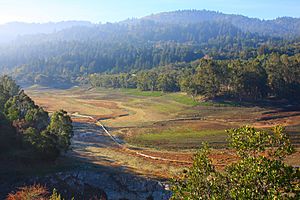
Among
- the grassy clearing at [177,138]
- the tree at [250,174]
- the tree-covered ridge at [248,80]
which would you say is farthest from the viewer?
the tree-covered ridge at [248,80]

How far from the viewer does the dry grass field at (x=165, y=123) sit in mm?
47519

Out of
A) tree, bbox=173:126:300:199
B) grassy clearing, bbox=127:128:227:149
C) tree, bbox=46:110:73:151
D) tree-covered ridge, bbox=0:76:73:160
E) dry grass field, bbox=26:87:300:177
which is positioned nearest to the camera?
tree, bbox=173:126:300:199

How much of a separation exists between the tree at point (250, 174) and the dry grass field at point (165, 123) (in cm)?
2418

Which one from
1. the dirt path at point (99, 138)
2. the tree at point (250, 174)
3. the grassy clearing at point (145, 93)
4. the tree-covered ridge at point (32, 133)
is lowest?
the dirt path at point (99, 138)

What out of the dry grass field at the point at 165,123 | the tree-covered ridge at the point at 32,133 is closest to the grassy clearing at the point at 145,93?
the dry grass field at the point at 165,123

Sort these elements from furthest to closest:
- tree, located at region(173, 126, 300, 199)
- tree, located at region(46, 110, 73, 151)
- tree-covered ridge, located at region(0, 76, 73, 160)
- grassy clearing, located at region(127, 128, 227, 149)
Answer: grassy clearing, located at region(127, 128, 227, 149), tree, located at region(46, 110, 73, 151), tree-covered ridge, located at region(0, 76, 73, 160), tree, located at region(173, 126, 300, 199)

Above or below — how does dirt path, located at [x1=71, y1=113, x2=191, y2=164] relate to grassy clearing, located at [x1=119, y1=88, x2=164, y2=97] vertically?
below

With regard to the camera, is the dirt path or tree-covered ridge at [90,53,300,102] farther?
tree-covered ridge at [90,53,300,102]

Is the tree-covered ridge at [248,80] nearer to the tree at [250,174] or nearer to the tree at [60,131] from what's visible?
the tree at [60,131]

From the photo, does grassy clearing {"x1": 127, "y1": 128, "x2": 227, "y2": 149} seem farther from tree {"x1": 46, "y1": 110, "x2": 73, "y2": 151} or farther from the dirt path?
tree {"x1": 46, "y1": 110, "x2": 73, "y2": 151}

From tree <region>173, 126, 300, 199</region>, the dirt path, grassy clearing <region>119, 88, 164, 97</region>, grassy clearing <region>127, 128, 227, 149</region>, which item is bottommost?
the dirt path

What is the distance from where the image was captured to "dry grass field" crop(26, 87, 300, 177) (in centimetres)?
4752

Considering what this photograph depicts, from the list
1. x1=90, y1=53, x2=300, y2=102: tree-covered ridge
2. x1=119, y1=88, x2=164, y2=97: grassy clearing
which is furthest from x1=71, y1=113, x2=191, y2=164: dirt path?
x1=119, y1=88, x2=164, y2=97: grassy clearing

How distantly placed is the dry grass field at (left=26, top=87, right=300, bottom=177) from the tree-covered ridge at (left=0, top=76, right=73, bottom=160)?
201 inches
